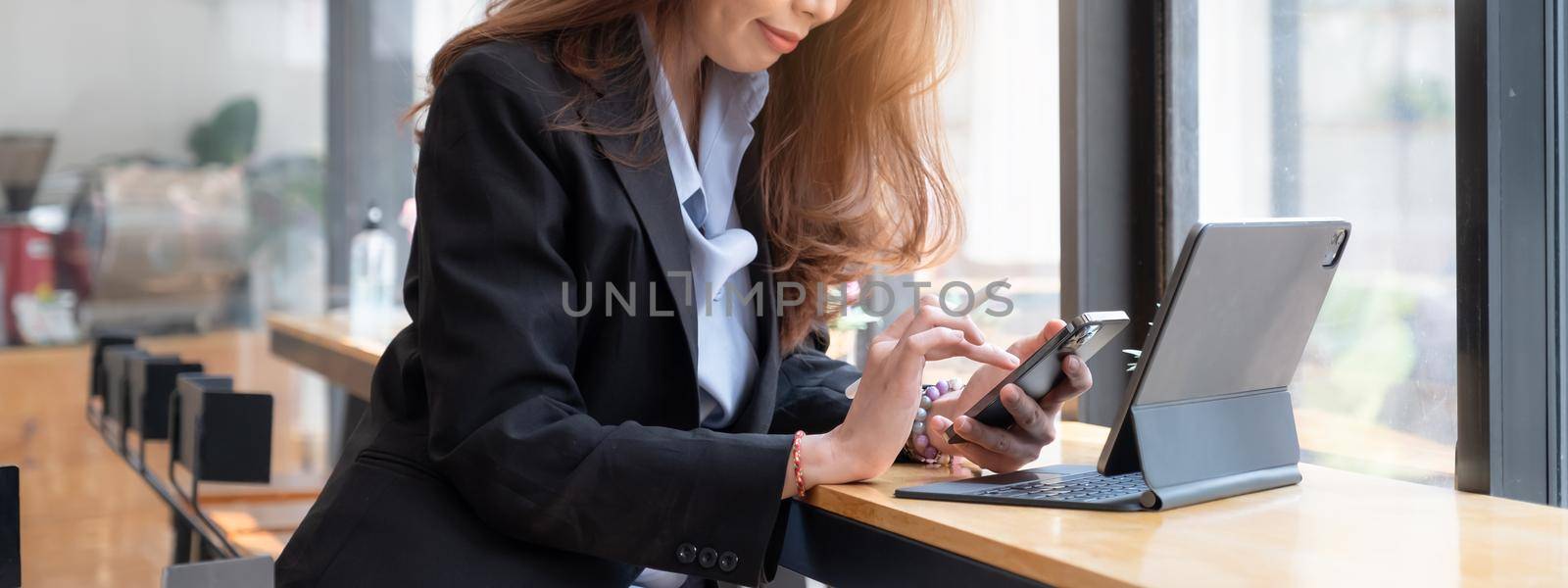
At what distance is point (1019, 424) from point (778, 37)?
17.5 inches

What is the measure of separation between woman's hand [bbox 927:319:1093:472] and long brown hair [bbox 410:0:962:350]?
274 mm

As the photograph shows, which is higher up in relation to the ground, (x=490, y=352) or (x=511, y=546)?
(x=490, y=352)

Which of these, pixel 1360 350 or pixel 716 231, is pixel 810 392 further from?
pixel 1360 350

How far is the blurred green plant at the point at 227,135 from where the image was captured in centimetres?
442

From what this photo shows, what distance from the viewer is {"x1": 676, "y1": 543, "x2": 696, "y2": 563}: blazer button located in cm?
109

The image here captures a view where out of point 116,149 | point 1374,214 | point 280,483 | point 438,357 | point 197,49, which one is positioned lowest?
point 280,483

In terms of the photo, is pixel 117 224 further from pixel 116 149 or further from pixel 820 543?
pixel 820 543

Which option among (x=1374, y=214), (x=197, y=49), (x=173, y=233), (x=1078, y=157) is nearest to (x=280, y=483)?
(x=173, y=233)

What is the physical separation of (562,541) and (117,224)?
3.81 m

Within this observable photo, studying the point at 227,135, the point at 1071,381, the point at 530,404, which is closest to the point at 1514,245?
the point at 1071,381

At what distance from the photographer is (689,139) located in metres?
1.40

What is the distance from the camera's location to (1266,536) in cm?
100

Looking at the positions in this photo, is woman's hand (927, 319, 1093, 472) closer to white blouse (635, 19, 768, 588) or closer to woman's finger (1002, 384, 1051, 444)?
woman's finger (1002, 384, 1051, 444)

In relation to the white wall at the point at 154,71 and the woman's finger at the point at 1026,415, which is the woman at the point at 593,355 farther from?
the white wall at the point at 154,71
